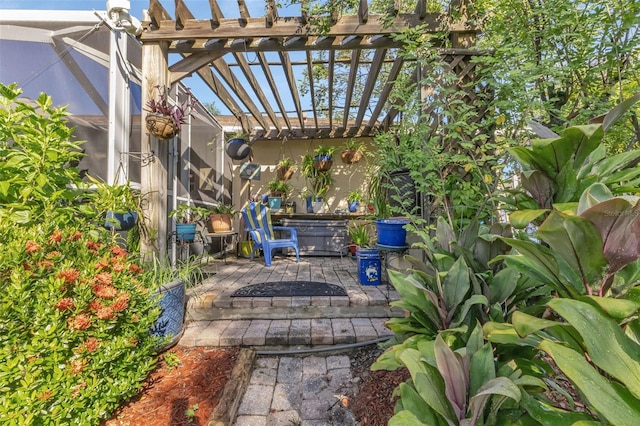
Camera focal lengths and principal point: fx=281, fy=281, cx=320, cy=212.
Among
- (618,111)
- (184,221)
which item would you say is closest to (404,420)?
(618,111)

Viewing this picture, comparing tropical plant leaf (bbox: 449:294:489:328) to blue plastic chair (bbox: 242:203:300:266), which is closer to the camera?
tropical plant leaf (bbox: 449:294:489:328)

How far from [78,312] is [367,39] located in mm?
2979

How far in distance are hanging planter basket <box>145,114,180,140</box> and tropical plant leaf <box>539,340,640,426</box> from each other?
9.61ft

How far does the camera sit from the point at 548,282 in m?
Answer: 0.70

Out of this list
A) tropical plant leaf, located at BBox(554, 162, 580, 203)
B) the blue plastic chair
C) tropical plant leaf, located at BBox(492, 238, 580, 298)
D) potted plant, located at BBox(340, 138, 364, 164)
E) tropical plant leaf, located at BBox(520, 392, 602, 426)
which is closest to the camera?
tropical plant leaf, located at BBox(520, 392, 602, 426)

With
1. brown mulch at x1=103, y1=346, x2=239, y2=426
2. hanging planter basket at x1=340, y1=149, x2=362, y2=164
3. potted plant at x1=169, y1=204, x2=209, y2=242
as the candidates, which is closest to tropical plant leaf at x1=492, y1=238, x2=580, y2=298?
brown mulch at x1=103, y1=346, x2=239, y2=426

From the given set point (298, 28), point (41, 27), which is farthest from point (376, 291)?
point (41, 27)

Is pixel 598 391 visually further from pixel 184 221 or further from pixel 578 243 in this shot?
pixel 184 221

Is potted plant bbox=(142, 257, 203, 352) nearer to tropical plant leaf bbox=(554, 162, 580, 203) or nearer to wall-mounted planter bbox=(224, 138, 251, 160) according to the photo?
tropical plant leaf bbox=(554, 162, 580, 203)

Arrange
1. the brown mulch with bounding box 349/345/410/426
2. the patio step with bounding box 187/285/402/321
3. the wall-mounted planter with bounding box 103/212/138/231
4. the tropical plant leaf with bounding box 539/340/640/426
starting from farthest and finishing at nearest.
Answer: the patio step with bounding box 187/285/402/321 < the wall-mounted planter with bounding box 103/212/138/231 < the brown mulch with bounding box 349/345/410/426 < the tropical plant leaf with bounding box 539/340/640/426

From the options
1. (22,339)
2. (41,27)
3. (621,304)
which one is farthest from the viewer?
(41,27)

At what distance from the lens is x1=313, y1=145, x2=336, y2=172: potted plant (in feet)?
17.7

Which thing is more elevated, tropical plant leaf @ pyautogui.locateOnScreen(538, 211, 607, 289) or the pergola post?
the pergola post

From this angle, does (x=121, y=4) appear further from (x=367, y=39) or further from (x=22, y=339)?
(x=22, y=339)
